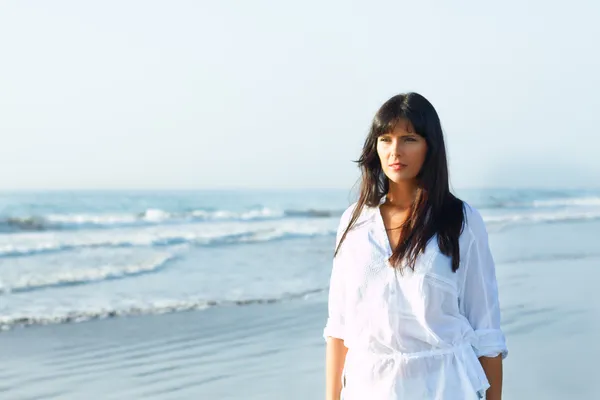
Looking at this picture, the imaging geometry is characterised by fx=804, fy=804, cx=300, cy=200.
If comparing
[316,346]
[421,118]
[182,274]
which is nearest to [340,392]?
[421,118]

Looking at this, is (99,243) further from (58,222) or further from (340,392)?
(340,392)

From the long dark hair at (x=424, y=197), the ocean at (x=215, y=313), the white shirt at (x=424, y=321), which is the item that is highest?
the long dark hair at (x=424, y=197)

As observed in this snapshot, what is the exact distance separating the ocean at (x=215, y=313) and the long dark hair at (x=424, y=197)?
0.52m

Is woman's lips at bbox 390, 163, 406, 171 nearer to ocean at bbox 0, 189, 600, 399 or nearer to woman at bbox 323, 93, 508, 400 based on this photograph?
woman at bbox 323, 93, 508, 400

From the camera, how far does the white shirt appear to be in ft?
6.87

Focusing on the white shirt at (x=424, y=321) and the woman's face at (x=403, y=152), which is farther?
the woman's face at (x=403, y=152)

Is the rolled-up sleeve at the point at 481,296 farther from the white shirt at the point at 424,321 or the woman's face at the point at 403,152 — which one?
the woman's face at the point at 403,152

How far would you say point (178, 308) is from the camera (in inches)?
308

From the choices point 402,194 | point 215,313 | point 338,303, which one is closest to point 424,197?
point 402,194

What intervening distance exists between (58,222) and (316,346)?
632 inches

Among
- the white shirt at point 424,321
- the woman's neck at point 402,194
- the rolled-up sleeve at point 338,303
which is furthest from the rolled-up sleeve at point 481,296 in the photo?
the rolled-up sleeve at point 338,303

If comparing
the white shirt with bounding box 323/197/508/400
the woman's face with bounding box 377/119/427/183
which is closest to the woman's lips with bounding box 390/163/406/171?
the woman's face with bounding box 377/119/427/183

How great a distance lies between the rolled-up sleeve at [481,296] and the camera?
7.03 feet

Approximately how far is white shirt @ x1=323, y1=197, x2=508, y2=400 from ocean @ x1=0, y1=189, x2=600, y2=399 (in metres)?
0.63
